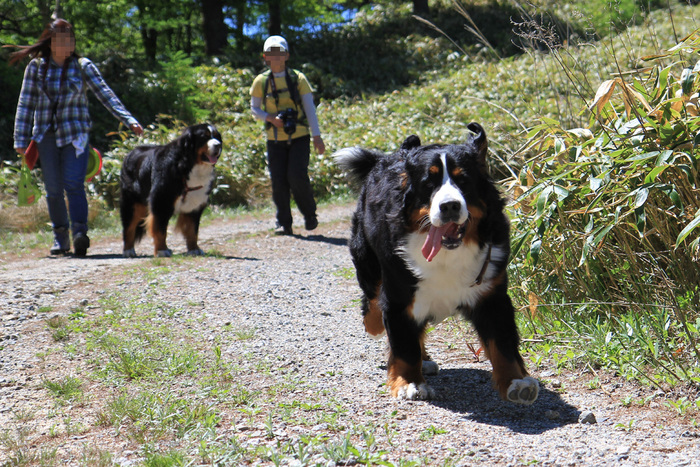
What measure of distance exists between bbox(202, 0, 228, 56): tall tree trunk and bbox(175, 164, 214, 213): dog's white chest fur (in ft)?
45.3

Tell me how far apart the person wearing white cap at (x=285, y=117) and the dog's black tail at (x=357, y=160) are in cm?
378

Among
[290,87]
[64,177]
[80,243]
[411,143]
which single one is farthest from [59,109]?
[411,143]

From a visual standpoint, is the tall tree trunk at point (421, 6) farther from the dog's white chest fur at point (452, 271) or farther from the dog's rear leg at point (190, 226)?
the dog's white chest fur at point (452, 271)

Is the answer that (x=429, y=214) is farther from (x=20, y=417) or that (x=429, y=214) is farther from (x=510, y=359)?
(x=20, y=417)

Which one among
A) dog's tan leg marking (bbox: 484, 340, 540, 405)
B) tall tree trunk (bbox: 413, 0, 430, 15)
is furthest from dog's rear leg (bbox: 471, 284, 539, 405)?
tall tree trunk (bbox: 413, 0, 430, 15)

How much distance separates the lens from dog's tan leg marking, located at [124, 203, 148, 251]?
8.07 m

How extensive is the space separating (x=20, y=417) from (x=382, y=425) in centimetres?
166

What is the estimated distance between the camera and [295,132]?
8.27 m

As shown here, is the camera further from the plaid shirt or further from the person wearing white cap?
the plaid shirt

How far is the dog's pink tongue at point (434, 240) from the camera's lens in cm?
317

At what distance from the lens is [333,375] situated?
386 centimetres

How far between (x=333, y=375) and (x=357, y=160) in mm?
1253

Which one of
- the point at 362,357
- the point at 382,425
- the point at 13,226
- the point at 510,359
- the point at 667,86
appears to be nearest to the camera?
the point at 382,425

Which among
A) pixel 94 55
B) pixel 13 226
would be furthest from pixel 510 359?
pixel 94 55
